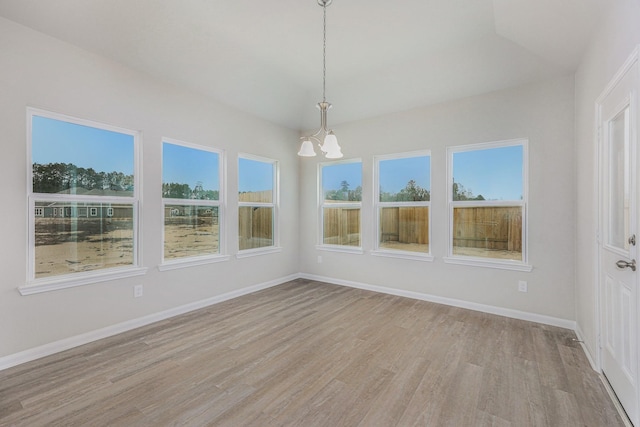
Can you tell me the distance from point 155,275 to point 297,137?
3419 millimetres

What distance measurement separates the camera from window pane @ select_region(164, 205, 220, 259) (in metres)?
3.69

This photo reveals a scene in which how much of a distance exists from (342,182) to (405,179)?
117 cm

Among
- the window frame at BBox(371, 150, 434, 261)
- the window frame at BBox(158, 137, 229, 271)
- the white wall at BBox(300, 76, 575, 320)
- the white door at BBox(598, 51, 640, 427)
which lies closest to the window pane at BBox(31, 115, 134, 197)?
the window frame at BBox(158, 137, 229, 271)

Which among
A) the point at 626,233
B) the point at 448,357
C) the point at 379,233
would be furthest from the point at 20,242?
the point at 626,233

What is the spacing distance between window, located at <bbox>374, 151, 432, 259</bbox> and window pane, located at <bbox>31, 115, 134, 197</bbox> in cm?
354

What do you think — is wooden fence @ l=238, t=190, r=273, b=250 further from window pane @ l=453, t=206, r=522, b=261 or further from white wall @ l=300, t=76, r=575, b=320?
window pane @ l=453, t=206, r=522, b=261

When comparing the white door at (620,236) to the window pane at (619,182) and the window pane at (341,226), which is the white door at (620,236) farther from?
the window pane at (341,226)

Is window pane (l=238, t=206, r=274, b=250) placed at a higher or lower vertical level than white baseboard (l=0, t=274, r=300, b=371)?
higher

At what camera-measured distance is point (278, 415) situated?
189cm

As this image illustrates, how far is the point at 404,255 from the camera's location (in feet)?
14.6

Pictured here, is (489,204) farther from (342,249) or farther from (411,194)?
(342,249)

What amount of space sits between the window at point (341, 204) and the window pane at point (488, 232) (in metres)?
1.60

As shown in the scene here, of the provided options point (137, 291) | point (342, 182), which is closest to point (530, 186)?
point (342, 182)

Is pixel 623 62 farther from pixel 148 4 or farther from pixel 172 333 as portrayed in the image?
pixel 172 333
